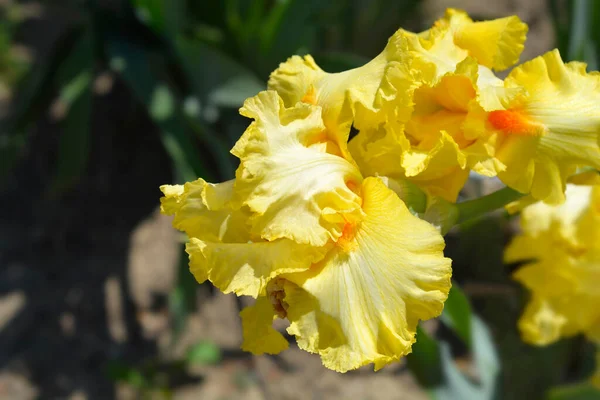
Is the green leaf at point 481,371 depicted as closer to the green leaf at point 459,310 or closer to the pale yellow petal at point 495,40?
the green leaf at point 459,310

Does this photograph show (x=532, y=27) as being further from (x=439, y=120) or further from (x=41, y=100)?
(x=41, y=100)

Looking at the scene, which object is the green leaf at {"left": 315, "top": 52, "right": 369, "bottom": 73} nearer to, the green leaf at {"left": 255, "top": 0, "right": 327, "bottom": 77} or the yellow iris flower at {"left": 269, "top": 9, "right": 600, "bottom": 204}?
the green leaf at {"left": 255, "top": 0, "right": 327, "bottom": 77}

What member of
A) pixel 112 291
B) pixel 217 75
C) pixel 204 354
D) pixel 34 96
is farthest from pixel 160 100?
pixel 204 354

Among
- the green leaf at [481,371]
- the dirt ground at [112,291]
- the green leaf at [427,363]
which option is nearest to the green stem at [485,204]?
the green leaf at [427,363]

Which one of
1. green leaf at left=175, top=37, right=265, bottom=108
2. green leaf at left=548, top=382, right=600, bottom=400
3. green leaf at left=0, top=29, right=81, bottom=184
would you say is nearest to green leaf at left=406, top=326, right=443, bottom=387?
green leaf at left=548, top=382, right=600, bottom=400

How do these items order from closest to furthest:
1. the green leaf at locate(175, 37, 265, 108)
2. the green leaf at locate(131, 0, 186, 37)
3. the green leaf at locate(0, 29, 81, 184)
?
the green leaf at locate(175, 37, 265, 108) < the green leaf at locate(131, 0, 186, 37) < the green leaf at locate(0, 29, 81, 184)

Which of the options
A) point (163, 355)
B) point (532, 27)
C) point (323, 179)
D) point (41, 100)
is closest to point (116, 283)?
point (163, 355)
